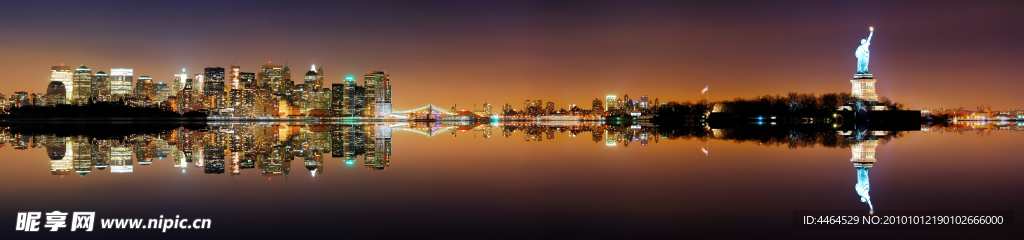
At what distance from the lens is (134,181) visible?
1298 cm

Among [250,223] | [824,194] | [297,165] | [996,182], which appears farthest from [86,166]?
[996,182]

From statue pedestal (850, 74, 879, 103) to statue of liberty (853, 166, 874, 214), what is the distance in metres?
139

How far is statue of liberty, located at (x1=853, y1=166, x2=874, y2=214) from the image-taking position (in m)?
10.4

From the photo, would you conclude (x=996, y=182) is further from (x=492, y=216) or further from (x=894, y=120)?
(x=894, y=120)

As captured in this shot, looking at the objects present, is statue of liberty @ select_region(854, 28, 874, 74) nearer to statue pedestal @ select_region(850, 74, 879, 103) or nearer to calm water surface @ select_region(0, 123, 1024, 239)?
statue pedestal @ select_region(850, 74, 879, 103)

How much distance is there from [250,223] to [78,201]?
4.06m
